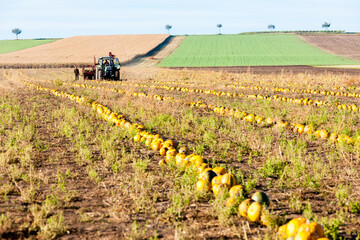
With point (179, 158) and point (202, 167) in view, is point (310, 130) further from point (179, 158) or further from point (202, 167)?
point (202, 167)

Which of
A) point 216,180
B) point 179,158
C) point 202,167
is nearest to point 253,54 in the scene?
point 179,158

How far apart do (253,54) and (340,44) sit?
26.1m

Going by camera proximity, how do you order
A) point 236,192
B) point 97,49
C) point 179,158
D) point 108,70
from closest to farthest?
point 236,192
point 179,158
point 108,70
point 97,49

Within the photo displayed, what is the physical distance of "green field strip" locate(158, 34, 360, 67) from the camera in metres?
52.2

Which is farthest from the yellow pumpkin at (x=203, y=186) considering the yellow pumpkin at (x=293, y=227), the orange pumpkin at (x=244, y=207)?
the yellow pumpkin at (x=293, y=227)

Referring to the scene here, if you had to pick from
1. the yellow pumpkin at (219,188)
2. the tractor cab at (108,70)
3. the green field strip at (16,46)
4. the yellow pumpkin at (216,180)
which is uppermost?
the green field strip at (16,46)

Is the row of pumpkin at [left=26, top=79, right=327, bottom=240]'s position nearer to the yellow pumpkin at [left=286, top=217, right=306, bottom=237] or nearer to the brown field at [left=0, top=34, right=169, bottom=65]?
the yellow pumpkin at [left=286, top=217, right=306, bottom=237]

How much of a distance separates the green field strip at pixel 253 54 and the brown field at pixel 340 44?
2566mm

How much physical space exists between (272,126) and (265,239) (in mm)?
6722

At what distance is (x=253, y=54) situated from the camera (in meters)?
64.2

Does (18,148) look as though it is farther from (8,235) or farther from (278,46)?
(278,46)

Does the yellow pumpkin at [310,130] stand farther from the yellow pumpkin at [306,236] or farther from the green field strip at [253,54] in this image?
the green field strip at [253,54]

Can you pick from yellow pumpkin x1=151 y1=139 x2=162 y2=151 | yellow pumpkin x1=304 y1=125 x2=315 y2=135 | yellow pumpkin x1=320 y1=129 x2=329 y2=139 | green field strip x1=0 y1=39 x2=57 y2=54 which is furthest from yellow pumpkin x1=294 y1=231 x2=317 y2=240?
green field strip x1=0 y1=39 x2=57 y2=54

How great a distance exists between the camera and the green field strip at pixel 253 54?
52.2m
